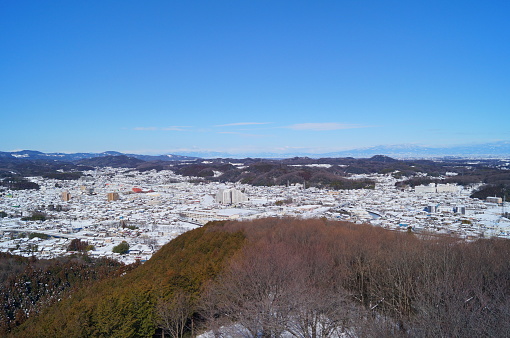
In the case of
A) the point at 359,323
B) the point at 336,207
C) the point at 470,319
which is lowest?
the point at 336,207

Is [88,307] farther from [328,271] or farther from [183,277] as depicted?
[328,271]

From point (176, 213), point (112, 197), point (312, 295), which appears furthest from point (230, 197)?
point (312, 295)

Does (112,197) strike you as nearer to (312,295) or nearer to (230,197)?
(230,197)

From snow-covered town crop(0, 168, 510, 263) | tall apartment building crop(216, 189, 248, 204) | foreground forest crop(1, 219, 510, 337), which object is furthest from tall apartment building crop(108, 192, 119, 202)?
foreground forest crop(1, 219, 510, 337)

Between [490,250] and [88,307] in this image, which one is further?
[490,250]

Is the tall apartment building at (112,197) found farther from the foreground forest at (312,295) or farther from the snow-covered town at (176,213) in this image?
the foreground forest at (312,295)

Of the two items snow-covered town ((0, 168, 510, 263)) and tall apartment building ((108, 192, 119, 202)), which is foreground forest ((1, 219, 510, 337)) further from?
tall apartment building ((108, 192, 119, 202))

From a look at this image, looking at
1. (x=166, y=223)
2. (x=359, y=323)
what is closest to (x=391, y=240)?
(x=359, y=323)
